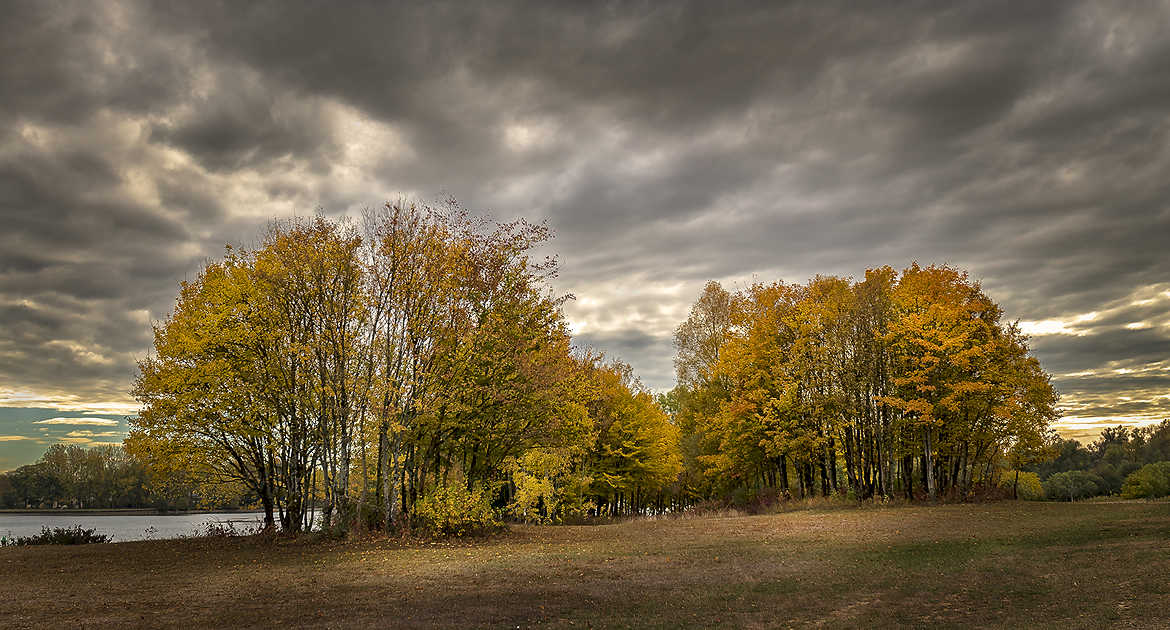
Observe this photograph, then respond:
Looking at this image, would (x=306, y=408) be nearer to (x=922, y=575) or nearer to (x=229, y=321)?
(x=229, y=321)

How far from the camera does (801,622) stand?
10578 millimetres

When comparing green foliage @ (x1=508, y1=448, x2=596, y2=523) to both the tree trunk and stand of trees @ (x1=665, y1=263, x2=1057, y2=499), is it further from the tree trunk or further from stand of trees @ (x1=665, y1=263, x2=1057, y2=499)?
the tree trunk

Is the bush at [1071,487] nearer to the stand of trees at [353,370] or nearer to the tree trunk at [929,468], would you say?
the tree trunk at [929,468]

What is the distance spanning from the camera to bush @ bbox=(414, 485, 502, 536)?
25.1 meters

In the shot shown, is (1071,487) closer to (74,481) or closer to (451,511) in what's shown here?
(451,511)

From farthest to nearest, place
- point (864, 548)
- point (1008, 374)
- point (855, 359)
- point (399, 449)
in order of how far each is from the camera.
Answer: point (855, 359), point (1008, 374), point (399, 449), point (864, 548)

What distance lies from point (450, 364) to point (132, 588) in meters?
12.4

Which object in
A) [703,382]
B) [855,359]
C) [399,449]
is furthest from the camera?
[703,382]

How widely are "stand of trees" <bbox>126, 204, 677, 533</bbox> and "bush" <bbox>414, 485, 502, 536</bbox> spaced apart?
25 centimetres

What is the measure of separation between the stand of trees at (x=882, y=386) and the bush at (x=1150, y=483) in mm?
20741

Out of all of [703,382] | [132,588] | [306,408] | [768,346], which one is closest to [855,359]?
[768,346]

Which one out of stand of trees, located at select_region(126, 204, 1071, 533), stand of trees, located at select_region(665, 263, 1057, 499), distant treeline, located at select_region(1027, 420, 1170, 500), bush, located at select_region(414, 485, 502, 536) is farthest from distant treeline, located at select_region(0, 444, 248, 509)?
distant treeline, located at select_region(1027, 420, 1170, 500)

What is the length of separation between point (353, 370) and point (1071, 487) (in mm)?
66923

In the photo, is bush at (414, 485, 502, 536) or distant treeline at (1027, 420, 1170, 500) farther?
distant treeline at (1027, 420, 1170, 500)
